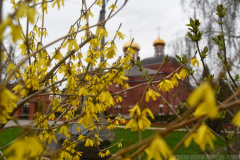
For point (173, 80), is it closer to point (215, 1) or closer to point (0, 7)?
point (0, 7)

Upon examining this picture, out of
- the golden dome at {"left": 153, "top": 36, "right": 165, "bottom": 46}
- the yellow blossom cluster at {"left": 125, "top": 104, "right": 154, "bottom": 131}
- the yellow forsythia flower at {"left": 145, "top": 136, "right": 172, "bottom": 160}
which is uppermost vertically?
the golden dome at {"left": 153, "top": 36, "right": 165, "bottom": 46}

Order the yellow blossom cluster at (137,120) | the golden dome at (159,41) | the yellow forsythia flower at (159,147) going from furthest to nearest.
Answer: the golden dome at (159,41) → the yellow blossom cluster at (137,120) → the yellow forsythia flower at (159,147)

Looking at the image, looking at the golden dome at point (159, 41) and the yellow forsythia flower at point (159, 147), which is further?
the golden dome at point (159, 41)

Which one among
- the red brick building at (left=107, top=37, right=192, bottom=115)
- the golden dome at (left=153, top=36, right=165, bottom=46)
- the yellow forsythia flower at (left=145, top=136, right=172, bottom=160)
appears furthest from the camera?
the golden dome at (left=153, top=36, right=165, bottom=46)

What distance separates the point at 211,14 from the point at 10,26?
637 centimetres

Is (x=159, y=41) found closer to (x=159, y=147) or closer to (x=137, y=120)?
(x=137, y=120)

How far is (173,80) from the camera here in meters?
1.71

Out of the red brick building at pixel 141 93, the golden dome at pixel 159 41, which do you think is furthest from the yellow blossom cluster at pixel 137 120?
the golden dome at pixel 159 41

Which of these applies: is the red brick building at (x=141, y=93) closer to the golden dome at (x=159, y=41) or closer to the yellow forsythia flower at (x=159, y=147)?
the golden dome at (x=159, y=41)

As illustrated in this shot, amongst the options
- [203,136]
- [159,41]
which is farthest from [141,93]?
[203,136]

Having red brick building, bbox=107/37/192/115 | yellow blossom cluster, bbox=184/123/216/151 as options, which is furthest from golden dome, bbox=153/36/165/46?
yellow blossom cluster, bbox=184/123/216/151

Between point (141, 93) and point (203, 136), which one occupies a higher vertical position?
point (141, 93)

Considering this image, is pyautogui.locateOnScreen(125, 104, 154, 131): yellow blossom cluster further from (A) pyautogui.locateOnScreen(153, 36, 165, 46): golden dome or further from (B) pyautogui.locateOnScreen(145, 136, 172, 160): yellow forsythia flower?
(A) pyautogui.locateOnScreen(153, 36, 165, 46): golden dome

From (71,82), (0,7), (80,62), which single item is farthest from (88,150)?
(0,7)
